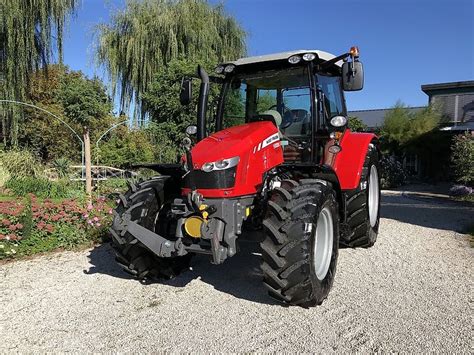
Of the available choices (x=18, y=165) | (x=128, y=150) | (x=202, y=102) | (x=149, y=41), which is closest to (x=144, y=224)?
(x=202, y=102)

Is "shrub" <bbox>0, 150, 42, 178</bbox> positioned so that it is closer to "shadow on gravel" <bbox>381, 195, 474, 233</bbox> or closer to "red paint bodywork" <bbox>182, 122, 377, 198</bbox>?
"red paint bodywork" <bbox>182, 122, 377, 198</bbox>

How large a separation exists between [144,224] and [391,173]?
14228 millimetres

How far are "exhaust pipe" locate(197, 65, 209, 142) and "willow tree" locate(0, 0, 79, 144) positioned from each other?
8.90m

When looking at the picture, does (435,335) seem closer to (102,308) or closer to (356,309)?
(356,309)

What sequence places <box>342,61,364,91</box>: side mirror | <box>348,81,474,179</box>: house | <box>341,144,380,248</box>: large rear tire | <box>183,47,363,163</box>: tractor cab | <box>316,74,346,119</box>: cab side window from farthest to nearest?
<box>348,81,474,179</box>: house → <box>341,144,380,248</box>: large rear tire → <box>316,74,346,119</box>: cab side window → <box>183,47,363,163</box>: tractor cab → <box>342,61,364,91</box>: side mirror

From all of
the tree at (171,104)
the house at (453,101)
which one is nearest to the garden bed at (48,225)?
the tree at (171,104)

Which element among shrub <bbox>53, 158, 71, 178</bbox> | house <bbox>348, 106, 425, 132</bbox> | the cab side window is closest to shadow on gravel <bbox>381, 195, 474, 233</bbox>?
the cab side window

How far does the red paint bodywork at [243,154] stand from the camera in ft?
12.0

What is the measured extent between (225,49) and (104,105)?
5.27 metres

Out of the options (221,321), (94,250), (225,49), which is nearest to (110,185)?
(94,250)

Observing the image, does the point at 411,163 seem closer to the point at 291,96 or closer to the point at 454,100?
the point at 454,100

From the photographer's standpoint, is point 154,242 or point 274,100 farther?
point 274,100

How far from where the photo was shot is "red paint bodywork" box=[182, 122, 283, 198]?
3.67 m

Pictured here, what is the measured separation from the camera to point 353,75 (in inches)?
168
